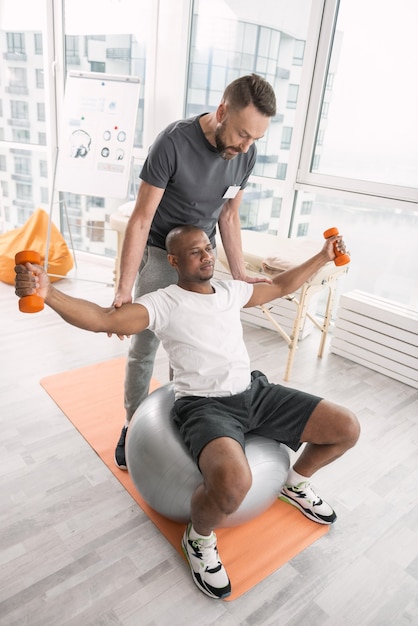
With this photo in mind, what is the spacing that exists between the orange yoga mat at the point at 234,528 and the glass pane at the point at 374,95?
215 cm

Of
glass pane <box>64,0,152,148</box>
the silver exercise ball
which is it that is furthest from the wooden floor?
glass pane <box>64,0,152,148</box>

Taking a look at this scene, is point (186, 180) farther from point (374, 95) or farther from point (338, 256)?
point (374, 95)

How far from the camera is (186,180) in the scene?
1.53 meters

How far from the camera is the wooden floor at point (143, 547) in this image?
4.33 feet

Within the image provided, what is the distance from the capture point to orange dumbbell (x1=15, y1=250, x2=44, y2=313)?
1.08 m

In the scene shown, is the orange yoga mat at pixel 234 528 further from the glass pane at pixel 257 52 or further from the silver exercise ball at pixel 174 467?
the glass pane at pixel 257 52

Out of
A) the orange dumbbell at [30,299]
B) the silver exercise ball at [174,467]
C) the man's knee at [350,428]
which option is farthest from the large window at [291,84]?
the orange dumbbell at [30,299]

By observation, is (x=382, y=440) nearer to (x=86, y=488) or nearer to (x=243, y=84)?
(x=86, y=488)

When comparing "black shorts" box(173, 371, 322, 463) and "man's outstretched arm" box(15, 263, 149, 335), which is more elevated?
"man's outstretched arm" box(15, 263, 149, 335)

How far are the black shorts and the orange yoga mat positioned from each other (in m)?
0.32

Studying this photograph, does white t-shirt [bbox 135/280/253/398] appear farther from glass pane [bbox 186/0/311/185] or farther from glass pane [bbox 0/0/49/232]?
glass pane [bbox 0/0/49/232]

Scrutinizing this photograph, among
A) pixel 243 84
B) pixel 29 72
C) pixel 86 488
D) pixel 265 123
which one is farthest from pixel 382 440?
pixel 29 72

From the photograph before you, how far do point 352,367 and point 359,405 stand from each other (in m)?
0.45

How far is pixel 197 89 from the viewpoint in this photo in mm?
3566
